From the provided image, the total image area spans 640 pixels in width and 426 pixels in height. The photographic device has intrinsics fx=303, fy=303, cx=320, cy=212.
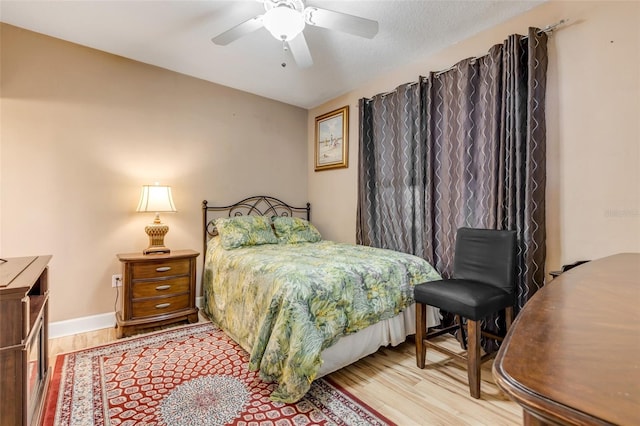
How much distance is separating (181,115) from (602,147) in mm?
3619

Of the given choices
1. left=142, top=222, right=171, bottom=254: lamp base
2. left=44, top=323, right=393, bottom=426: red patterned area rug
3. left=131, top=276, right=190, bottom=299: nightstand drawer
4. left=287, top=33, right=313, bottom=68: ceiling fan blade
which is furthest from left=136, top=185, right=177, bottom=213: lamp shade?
left=287, top=33, right=313, bottom=68: ceiling fan blade

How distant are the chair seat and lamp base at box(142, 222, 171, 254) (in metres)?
2.31

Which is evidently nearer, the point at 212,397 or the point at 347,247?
the point at 212,397

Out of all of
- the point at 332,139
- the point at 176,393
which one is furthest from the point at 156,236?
the point at 332,139

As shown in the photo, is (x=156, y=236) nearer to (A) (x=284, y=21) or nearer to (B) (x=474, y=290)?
(A) (x=284, y=21)

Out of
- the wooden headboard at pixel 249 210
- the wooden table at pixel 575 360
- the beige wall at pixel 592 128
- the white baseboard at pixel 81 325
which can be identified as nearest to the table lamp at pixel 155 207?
the wooden headboard at pixel 249 210

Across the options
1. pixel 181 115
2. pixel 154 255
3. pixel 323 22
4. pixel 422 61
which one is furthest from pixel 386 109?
pixel 154 255

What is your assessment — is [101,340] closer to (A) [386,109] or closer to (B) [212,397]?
(B) [212,397]

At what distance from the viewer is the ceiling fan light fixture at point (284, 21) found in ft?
5.82

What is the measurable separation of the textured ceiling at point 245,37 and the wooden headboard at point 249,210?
1425 mm

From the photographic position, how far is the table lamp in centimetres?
281

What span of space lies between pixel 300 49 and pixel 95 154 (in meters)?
2.14

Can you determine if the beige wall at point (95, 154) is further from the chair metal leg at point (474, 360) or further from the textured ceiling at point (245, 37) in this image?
the chair metal leg at point (474, 360)

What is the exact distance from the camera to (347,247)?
310cm
